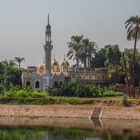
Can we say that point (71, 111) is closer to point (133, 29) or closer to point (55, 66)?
point (133, 29)

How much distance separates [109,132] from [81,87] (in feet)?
90.2

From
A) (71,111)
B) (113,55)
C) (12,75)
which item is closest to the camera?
(71,111)

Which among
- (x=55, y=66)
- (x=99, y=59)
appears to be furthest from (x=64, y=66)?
(x=99, y=59)

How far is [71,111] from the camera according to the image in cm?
6988

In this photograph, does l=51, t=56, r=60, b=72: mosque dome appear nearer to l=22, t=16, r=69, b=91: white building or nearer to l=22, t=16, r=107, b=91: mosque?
l=22, t=16, r=107, b=91: mosque

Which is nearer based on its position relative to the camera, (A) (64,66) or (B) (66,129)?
(B) (66,129)

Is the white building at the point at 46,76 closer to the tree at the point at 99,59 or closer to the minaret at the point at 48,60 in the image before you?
the minaret at the point at 48,60

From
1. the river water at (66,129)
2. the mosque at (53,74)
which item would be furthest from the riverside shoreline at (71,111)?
the mosque at (53,74)

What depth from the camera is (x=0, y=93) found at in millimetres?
84062

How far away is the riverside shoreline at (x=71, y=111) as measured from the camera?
221 ft

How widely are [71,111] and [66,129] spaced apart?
13722mm

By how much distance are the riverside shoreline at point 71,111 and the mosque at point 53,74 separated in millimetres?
24515

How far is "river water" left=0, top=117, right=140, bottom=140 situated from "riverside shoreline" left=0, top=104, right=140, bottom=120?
2.50 meters

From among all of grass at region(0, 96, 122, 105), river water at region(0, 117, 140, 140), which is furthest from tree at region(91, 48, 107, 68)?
river water at region(0, 117, 140, 140)
